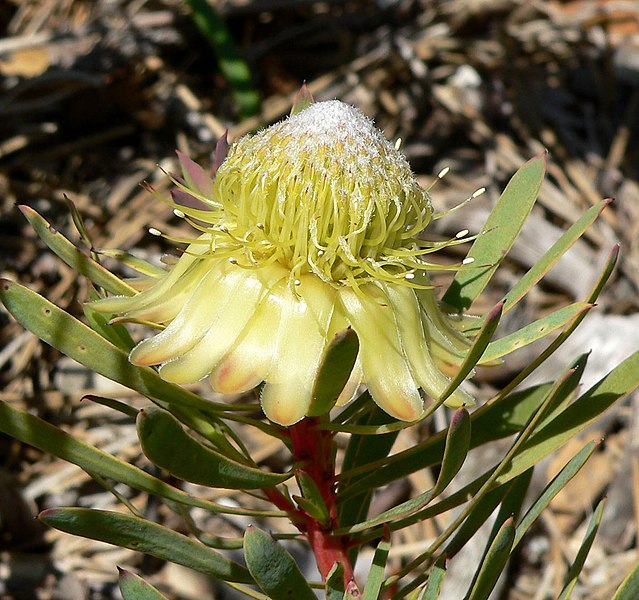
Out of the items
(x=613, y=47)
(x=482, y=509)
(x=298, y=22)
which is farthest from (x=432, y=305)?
(x=613, y=47)

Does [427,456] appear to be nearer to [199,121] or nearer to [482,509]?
[482,509]

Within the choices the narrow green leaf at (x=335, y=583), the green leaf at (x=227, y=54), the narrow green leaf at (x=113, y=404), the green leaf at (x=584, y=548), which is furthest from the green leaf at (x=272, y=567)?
the green leaf at (x=227, y=54)

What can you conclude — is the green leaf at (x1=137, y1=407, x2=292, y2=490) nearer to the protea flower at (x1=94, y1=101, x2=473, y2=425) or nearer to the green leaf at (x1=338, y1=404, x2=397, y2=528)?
the protea flower at (x1=94, y1=101, x2=473, y2=425)

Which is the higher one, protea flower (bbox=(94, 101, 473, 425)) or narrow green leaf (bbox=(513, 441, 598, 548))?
protea flower (bbox=(94, 101, 473, 425))

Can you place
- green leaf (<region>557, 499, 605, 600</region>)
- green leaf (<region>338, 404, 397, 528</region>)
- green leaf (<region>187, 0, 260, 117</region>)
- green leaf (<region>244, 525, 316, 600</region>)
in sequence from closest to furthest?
1. green leaf (<region>244, 525, 316, 600</region>)
2. green leaf (<region>557, 499, 605, 600</region>)
3. green leaf (<region>338, 404, 397, 528</region>)
4. green leaf (<region>187, 0, 260, 117</region>)

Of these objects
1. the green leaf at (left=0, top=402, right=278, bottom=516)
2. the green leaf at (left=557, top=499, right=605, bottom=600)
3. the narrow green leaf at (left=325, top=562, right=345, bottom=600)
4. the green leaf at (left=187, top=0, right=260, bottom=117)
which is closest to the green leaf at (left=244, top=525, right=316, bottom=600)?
the narrow green leaf at (left=325, top=562, right=345, bottom=600)

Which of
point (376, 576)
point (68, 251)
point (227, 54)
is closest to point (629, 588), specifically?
point (376, 576)

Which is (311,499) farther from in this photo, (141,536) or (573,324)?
(573,324)
